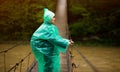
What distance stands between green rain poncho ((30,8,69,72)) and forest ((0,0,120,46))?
11.3 m

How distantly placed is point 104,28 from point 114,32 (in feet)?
2.38

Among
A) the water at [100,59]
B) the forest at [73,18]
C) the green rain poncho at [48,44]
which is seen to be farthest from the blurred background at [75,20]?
the green rain poncho at [48,44]

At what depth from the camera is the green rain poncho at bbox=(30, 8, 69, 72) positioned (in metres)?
3.66

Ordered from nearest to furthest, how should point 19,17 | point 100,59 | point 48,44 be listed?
point 48,44 < point 100,59 < point 19,17

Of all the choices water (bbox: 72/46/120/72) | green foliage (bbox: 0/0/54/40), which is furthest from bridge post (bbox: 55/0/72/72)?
water (bbox: 72/46/120/72)

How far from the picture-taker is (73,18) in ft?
53.9

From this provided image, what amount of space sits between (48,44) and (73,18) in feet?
41.9

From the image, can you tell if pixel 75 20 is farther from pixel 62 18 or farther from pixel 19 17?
pixel 19 17

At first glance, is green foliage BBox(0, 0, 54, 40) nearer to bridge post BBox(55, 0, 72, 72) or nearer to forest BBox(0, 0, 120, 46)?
forest BBox(0, 0, 120, 46)

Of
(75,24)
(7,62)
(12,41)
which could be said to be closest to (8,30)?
(12,41)

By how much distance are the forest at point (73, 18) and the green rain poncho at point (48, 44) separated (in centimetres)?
1134

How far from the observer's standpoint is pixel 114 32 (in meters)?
15.0

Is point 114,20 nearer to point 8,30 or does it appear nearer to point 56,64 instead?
point 8,30

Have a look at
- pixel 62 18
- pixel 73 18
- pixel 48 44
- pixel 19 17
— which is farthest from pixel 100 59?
pixel 48 44
